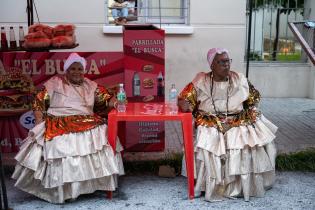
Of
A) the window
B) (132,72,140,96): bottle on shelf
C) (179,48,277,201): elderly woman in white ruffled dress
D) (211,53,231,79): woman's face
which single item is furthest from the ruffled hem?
the window

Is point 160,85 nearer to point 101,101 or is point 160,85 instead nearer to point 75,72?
point 101,101

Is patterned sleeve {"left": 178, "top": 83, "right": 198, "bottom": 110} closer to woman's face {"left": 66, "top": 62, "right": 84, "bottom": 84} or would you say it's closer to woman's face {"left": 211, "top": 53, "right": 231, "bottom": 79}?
woman's face {"left": 211, "top": 53, "right": 231, "bottom": 79}

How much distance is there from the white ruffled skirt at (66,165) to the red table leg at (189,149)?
0.63 m

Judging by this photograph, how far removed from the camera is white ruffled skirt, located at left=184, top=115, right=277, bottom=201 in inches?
159

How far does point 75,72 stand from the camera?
4164 mm

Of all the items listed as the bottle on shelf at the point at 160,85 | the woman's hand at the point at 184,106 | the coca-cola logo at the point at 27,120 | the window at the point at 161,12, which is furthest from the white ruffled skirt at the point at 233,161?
the window at the point at 161,12

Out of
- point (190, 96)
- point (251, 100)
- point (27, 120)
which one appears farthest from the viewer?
point (27, 120)

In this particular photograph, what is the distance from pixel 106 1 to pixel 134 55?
2.88 metres

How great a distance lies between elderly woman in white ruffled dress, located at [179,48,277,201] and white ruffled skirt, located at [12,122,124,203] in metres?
0.80

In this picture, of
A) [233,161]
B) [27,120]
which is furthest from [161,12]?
[233,161]

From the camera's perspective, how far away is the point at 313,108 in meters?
7.63

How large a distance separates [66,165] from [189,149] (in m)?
1.07

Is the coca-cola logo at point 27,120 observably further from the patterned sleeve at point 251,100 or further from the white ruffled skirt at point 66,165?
the patterned sleeve at point 251,100

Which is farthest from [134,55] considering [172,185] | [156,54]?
[172,185]
